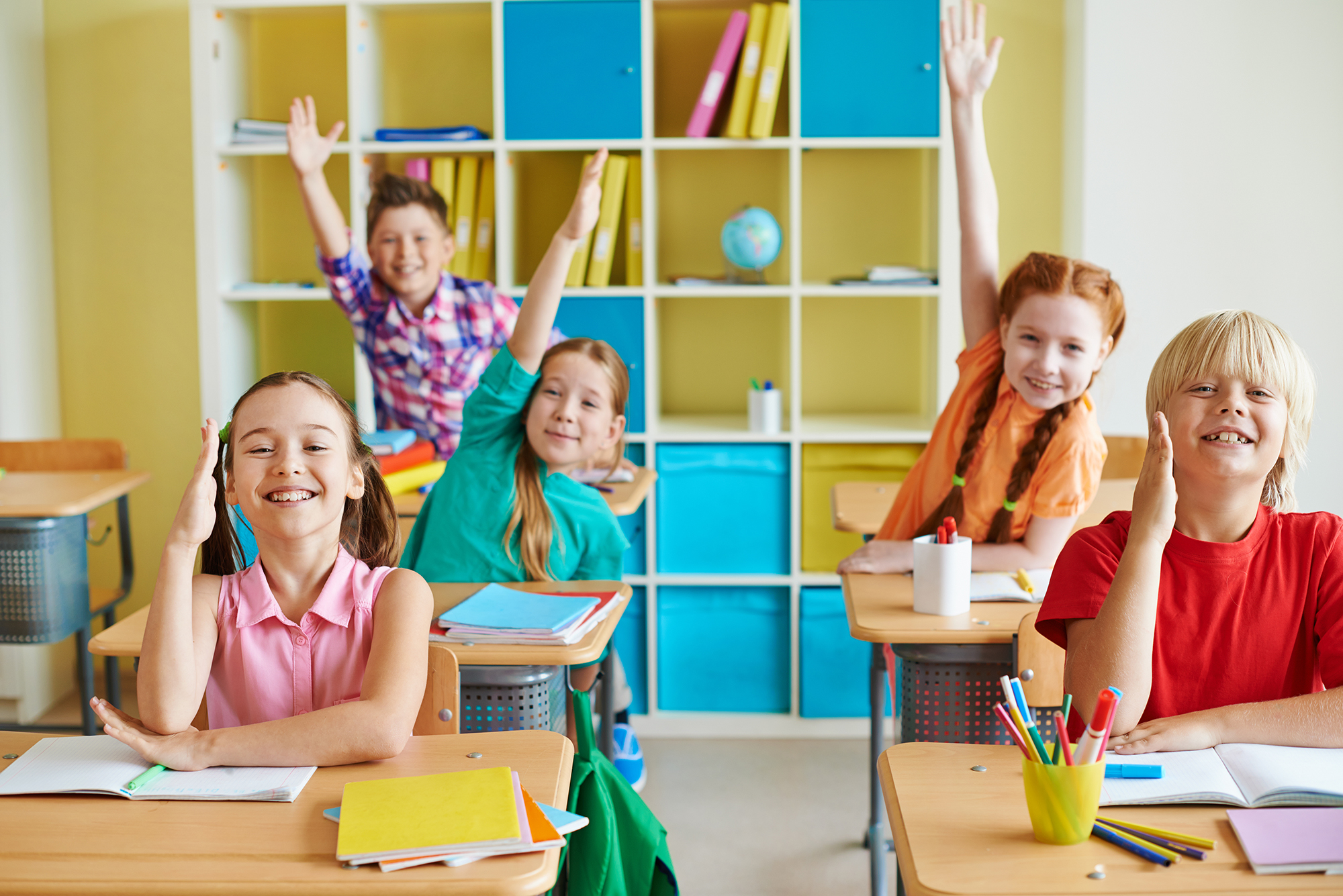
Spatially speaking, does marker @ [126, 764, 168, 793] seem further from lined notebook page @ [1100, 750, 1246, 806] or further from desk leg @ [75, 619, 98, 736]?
desk leg @ [75, 619, 98, 736]

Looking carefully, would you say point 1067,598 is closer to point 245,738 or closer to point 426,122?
point 245,738

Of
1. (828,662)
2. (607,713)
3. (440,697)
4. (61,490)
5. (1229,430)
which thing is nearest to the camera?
(1229,430)

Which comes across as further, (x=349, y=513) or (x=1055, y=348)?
(x=1055, y=348)

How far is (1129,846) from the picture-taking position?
996mm

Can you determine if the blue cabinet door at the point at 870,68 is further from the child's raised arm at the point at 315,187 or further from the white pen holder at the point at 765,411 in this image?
the child's raised arm at the point at 315,187

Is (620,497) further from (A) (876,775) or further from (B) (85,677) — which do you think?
(B) (85,677)

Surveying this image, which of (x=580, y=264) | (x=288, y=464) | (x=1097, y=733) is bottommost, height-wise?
(x=1097, y=733)

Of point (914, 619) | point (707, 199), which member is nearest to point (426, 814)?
point (914, 619)

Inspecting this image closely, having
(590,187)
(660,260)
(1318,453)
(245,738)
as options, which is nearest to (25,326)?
(660,260)

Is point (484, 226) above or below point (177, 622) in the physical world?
above

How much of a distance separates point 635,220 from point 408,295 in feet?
2.34

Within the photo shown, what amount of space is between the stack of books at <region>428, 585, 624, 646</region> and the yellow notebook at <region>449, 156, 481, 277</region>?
1.69m

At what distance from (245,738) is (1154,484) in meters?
1.06

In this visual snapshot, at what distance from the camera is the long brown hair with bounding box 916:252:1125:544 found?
6.54 feet
